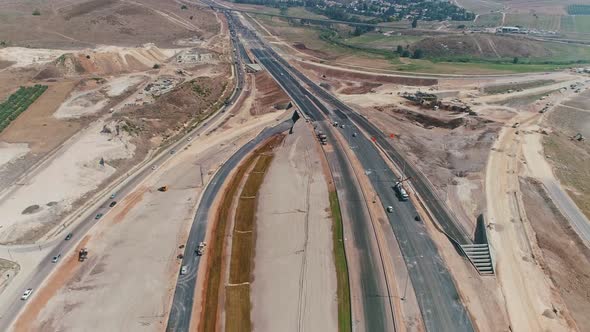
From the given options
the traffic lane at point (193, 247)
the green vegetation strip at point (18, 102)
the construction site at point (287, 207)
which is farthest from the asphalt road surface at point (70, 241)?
the green vegetation strip at point (18, 102)

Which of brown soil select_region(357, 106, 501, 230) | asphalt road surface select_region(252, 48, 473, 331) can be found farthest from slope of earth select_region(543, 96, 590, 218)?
asphalt road surface select_region(252, 48, 473, 331)

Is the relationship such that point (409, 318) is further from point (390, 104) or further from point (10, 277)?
point (390, 104)

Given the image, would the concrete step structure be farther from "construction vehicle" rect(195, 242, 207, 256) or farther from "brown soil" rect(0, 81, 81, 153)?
"brown soil" rect(0, 81, 81, 153)

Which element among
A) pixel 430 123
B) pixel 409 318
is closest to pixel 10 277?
pixel 409 318

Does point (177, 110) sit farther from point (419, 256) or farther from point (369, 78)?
point (419, 256)

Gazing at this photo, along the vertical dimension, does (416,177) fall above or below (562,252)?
above

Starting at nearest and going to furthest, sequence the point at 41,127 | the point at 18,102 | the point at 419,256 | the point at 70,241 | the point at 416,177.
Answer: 1. the point at 419,256
2. the point at 70,241
3. the point at 416,177
4. the point at 41,127
5. the point at 18,102

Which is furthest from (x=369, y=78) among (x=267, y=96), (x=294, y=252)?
(x=294, y=252)
